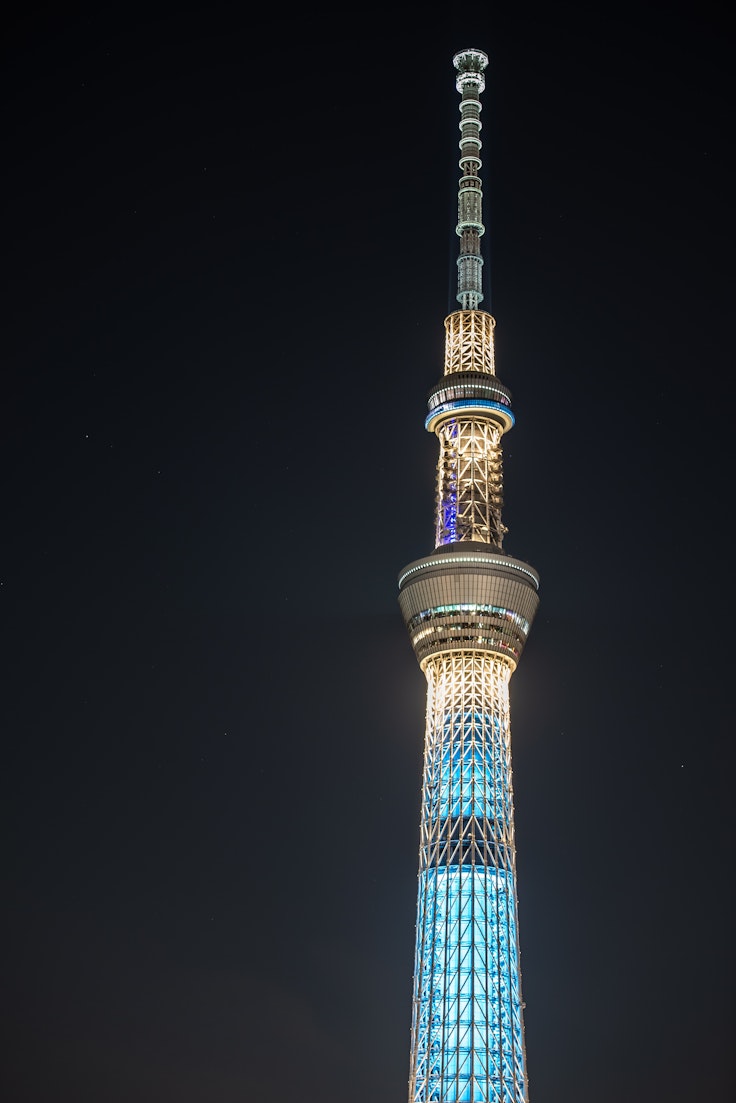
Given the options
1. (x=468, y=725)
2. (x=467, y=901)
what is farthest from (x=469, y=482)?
(x=467, y=901)

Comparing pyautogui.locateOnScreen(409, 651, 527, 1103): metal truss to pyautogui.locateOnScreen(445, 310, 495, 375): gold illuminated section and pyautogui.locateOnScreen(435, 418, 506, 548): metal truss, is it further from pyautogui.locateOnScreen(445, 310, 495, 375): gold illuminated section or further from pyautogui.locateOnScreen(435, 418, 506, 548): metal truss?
pyautogui.locateOnScreen(445, 310, 495, 375): gold illuminated section

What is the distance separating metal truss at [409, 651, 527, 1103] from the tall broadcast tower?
0.10 metres

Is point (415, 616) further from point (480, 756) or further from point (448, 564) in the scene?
point (480, 756)

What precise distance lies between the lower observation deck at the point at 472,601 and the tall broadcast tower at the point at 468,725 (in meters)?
0.10

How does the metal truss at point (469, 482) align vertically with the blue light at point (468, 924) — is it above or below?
above

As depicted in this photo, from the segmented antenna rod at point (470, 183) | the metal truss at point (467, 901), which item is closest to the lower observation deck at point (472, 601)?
the metal truss at point (467, 901)

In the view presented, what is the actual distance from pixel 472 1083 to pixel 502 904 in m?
13.3

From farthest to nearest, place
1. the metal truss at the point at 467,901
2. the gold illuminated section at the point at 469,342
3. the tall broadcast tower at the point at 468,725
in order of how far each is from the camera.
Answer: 1. the gold illuminated section at the point at 469,342
2. the tall broadcast tower at the point at 468,725
3. the metal truss at the point at 467,901

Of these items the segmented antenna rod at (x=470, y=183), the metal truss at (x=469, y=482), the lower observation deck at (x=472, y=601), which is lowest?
the lower observation deck at (x=472, y=601)

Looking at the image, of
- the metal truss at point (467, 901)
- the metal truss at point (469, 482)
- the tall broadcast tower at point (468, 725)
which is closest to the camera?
the metal truss at point (467, 901)

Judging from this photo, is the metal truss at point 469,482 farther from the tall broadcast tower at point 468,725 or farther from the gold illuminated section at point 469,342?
the gold illuminated section at point 469,342

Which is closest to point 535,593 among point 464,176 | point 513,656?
point 513,656

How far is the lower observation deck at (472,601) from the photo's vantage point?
393 feet

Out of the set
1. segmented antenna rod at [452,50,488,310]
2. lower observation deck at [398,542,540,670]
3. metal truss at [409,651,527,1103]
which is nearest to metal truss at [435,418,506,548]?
lower observation deck at [398,542,540,670]
